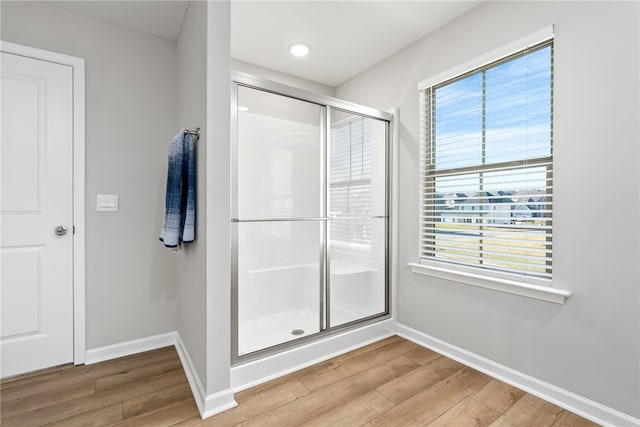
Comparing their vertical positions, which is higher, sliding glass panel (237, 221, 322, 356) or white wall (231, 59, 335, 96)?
white wall (231, 59, 335, 96)

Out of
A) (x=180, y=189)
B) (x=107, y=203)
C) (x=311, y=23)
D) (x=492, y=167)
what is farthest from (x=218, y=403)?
(x=311, y=23)

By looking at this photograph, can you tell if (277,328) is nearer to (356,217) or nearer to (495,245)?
(356,217)

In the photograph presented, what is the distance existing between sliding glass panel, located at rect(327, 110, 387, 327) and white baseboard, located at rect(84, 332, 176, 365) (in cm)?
132

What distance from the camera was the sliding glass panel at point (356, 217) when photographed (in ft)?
7.77

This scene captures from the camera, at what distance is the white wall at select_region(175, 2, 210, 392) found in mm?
1660

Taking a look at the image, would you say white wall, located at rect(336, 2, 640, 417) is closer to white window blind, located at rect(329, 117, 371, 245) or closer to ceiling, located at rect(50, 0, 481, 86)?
ceiling, located at rect(50, 0, 481, 86)

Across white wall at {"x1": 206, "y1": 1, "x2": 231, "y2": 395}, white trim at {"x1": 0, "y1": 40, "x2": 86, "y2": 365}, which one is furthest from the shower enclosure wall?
white trim at {"x1": 0, "y1": 40, "x2": 86, "y2": 365}

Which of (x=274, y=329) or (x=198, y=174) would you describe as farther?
(x=274, y=329)

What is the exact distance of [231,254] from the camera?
1.84m

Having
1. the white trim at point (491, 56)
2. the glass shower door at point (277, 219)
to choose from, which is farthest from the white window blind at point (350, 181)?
the white trim at point (491, 56)

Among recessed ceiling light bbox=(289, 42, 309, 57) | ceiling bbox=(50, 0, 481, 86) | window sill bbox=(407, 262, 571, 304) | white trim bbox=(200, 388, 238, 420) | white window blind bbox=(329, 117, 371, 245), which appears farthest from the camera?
recessed ceiling light bbox=(289, 42, 309, 57)

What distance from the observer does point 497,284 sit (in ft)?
6.48

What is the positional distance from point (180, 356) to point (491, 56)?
9.76ft

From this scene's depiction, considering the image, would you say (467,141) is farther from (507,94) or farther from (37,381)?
(37,381)
